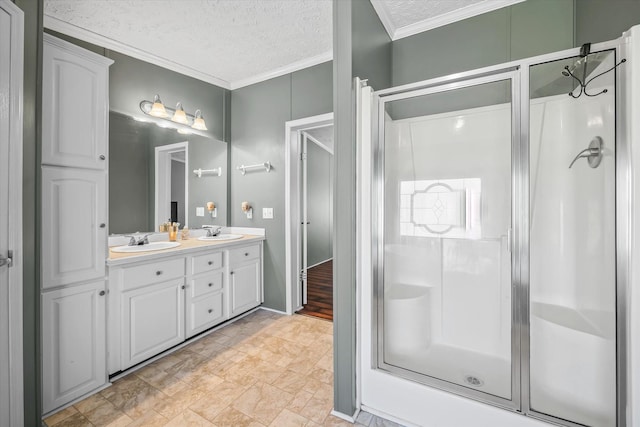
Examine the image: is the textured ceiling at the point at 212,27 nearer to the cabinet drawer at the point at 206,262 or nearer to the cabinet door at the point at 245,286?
the cabinet drawer at the point at 206,262

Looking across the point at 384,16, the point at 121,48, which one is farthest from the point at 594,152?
the point at 121,48

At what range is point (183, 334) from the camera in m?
2.19

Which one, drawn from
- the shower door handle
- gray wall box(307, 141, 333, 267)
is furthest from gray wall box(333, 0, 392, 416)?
gray wall box(307, 141, 333, 267)

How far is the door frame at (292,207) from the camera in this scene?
2.86m

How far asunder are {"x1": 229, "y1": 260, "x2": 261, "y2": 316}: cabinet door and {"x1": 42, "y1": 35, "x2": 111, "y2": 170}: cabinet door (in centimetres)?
147

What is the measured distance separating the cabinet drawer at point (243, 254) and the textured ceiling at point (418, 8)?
2.43 m

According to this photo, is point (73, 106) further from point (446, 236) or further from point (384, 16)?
point (446, 236)

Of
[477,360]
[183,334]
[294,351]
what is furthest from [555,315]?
[183,334]

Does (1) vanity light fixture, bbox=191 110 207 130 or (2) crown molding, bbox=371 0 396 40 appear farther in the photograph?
(1) vanity light fixture, bbox=191 110 207 130

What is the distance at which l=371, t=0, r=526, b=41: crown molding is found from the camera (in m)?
1.94

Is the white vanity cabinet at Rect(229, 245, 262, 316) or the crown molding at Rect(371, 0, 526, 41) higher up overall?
the crown molding at Rect(371, 0, 526, 41)

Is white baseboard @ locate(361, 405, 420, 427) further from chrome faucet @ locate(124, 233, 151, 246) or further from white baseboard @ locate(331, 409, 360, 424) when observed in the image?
chrome faucet @ locate(124, 233, 151, 246)

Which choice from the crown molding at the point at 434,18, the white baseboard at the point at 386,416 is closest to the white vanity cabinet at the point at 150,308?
the white baseboard at the point at 386,416

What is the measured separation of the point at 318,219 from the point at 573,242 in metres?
4.02
